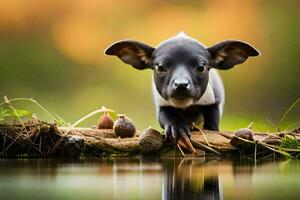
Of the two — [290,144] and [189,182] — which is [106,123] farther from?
[189,182]

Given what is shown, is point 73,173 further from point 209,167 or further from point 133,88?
point 133,88

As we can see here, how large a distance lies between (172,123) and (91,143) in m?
0.30

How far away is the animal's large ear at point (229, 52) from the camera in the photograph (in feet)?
9.64

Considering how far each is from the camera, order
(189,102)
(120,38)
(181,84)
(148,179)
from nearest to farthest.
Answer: (148,179) → (181,84) → (189,102) → (120,38)

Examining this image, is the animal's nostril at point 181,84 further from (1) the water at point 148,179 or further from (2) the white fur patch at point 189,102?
(1) the water at point 148,179

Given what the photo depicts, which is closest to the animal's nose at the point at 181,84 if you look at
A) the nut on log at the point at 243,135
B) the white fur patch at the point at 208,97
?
the white fur patch at the point at 208,97

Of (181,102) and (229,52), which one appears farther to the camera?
(229,52)

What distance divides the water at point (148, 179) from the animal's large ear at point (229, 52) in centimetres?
48

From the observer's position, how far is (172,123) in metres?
2.82

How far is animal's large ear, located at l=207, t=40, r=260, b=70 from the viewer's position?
2.94 metres

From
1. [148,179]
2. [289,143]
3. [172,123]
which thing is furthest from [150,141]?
[148,179]

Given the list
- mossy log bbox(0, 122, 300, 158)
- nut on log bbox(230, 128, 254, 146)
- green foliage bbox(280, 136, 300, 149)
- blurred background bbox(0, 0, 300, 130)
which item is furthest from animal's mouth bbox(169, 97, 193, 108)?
blurred background bbox(0, 0, 300, 130)

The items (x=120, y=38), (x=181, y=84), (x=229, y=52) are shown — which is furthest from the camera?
(x=120, y=38)

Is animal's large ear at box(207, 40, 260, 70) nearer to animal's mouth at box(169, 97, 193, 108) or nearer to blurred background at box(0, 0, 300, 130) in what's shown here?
animal's mouth at box(169, 97, 193, 108)
